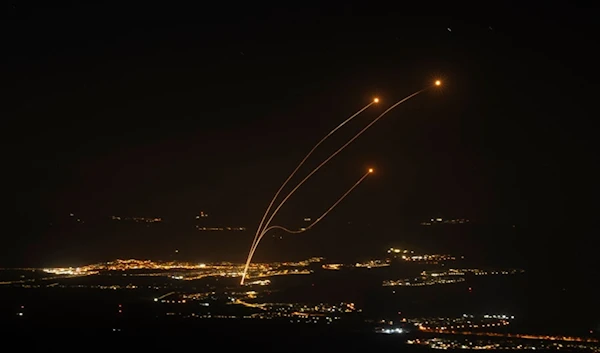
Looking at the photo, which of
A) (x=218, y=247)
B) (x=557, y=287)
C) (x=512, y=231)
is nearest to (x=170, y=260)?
(x=218, y=247)

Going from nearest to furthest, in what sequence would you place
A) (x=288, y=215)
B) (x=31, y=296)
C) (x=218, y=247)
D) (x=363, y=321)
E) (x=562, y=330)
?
(x=562, y=330)
(x=363, y=321)
(x=31, y=296)
(x=218, y=247)
(x=288, y=215)

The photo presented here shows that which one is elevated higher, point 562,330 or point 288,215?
point 288,215

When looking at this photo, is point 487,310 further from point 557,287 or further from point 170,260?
point 170,260

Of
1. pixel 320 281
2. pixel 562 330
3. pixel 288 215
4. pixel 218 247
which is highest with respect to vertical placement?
pixel 288 215

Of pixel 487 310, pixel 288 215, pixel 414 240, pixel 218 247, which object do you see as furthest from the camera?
pixel 288 215

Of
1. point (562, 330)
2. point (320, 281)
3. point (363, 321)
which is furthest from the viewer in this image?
point (320, 281)

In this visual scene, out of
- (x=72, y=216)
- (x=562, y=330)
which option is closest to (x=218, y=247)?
(x=562, y=330)

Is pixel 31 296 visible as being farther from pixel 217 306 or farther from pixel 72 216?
pixel 72 216

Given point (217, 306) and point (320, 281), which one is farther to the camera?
point (320, 281)

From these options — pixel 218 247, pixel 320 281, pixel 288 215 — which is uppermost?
pixel 288 215
